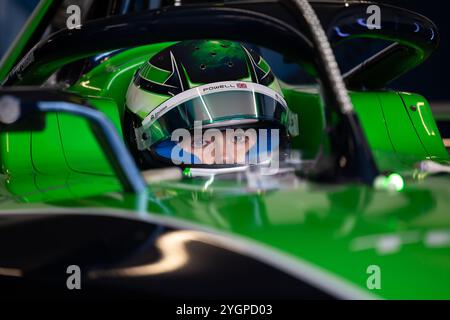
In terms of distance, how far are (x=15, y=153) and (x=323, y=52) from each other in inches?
24.4

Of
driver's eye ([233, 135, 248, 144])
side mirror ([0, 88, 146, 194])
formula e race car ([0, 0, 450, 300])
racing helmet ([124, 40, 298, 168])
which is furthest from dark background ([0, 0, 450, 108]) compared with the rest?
side mirror ([0, 88, 146, 194])

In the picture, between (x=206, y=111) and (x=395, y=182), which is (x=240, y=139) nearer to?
(x=206, y=111)

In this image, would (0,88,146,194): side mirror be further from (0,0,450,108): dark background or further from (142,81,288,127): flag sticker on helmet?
(0,0,450,108): dark background

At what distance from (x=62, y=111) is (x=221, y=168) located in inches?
22.3

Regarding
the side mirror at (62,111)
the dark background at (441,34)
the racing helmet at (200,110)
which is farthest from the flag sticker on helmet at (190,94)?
the dark background at (441,34)

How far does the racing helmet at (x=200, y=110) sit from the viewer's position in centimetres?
130

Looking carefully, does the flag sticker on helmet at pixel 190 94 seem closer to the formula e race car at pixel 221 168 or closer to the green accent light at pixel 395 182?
the formula e race car at pixel 221 168

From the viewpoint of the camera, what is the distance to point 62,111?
28.3 inches

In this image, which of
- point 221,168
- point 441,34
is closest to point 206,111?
point 221,168

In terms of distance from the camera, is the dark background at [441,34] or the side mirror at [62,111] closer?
the side mirror at [62,111]
